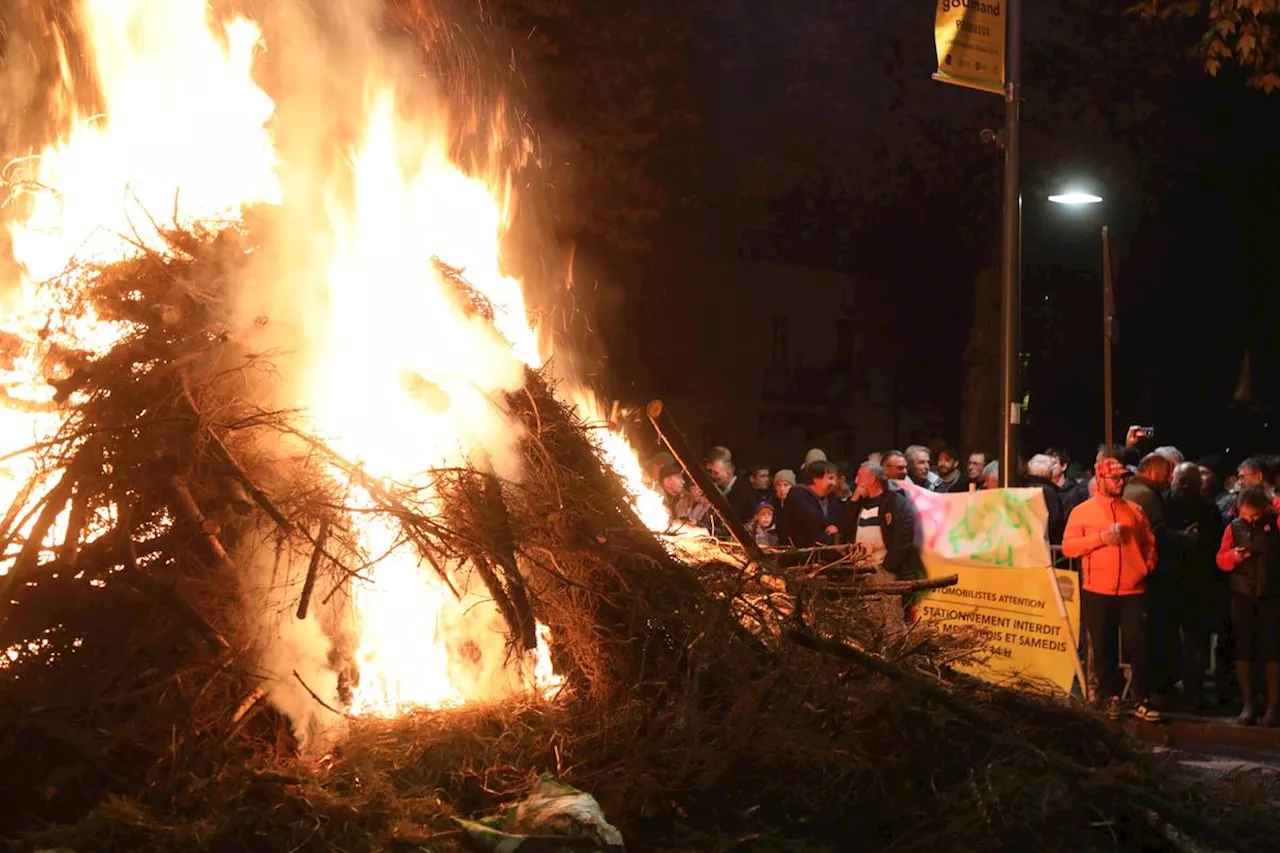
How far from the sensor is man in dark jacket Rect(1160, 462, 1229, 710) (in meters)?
11.1

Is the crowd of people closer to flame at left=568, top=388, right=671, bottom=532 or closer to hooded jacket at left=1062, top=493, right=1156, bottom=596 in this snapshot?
hooded jacket at left=1062, top=493, right=1156, bottom=596

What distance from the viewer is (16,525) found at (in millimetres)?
7008

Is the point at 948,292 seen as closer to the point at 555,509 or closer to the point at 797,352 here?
the point at 797,352

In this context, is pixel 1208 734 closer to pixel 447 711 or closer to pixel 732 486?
pixel 732 486

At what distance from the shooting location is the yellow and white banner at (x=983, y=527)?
10266 mm

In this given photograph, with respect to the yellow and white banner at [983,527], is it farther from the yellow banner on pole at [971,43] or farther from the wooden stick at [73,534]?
the wooden stick at [73,534]

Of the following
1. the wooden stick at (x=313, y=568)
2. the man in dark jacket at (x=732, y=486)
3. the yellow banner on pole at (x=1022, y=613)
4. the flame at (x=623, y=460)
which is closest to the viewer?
the wooden stick at (x=313, y=568)

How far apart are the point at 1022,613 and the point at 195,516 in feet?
18.8

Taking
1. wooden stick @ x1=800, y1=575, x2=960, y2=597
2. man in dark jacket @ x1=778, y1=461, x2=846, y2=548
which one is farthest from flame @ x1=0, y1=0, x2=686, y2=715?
man in dark jacket @ x1=778, y1=461, x2=846, y2=548

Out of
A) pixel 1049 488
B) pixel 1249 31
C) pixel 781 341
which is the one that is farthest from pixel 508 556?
pixel 781 341

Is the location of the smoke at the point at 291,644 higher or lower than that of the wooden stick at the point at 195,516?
lower

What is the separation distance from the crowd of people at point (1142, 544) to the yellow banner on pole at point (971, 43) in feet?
10.1

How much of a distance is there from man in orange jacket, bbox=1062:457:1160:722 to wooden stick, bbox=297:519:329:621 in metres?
5.76

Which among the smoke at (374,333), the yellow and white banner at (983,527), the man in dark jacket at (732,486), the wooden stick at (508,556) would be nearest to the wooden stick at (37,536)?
the smoke at (374,333)
